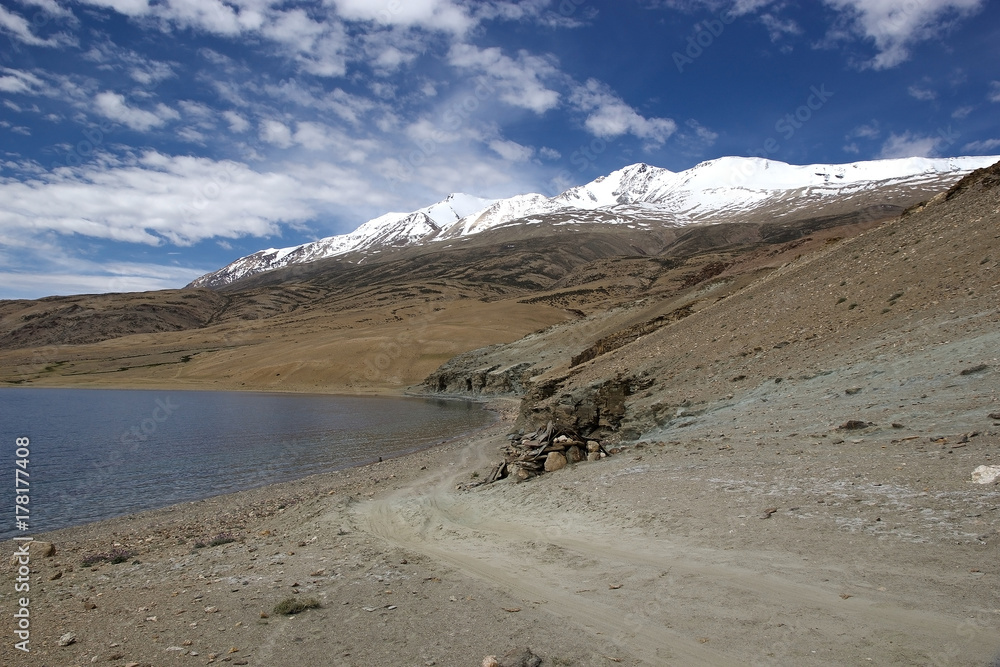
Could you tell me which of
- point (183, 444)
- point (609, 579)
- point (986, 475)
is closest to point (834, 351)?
point (986, 475)

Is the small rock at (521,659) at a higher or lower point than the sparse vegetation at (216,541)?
higher

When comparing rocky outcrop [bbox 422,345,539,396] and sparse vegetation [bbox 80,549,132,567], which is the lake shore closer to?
sparse vegetation [bbox 80,549,132,567]

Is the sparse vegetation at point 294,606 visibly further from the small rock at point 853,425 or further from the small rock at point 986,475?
the small rock at point 853,425

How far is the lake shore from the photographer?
606 cm

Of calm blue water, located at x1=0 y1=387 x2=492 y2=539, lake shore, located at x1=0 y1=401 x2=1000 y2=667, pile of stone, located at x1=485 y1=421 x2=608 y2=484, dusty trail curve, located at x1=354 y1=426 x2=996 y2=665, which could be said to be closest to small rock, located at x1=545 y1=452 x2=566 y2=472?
pile of stone, located at x1=485 y1=421 x2=608 y2=484

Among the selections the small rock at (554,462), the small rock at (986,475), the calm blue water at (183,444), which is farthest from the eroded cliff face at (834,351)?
the calm blue water at (183,444)

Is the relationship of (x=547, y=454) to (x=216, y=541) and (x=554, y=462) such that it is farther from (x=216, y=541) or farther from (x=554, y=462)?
(x=216, y=541)

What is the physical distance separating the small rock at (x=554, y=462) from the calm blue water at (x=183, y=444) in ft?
41.8

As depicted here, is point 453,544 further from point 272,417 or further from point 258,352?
point 258,352

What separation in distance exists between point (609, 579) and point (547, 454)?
8744 millimetres

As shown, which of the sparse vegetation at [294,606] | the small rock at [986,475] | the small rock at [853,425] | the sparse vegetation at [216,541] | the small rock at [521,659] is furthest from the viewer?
the sparse vegetation at [216,541]

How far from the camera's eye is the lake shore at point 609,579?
6059 millimetres

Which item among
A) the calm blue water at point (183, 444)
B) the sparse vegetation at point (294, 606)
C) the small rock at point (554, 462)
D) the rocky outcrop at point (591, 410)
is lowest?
the calm blue water at point (183, 444)

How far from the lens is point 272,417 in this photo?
151 feet
